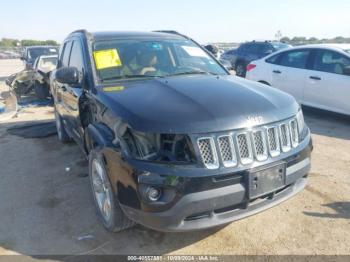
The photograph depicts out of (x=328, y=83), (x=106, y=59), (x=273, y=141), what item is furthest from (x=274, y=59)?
(x=273, y=141)

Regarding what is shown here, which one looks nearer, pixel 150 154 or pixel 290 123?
pixel 150 154

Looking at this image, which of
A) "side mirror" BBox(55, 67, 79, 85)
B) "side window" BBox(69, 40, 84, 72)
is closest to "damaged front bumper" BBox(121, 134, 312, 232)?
"side mirror" BBox(55, 67, 79, 85)

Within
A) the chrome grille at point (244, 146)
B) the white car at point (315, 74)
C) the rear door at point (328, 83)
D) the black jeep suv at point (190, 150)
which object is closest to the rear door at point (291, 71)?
the white car at point (315, 74)

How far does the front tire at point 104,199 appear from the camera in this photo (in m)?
2.98

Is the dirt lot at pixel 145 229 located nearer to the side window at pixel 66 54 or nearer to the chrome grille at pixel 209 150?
the chrome grille at pixel 209 150

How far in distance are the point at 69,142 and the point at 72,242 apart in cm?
351

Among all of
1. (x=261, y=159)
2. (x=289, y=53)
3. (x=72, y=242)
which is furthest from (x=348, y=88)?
(x=72, y=242)

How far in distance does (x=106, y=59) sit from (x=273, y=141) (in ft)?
6.67

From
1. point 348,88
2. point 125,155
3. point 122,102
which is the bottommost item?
point 348,88

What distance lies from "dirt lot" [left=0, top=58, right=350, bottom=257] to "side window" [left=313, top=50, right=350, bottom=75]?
2.20 meters

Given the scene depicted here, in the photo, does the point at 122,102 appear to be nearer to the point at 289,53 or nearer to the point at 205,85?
the point at 205,85

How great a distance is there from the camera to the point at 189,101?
287 centimetres

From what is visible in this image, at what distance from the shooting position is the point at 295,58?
297 inches

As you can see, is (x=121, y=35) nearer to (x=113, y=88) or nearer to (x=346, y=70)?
(x=113, y=88)
